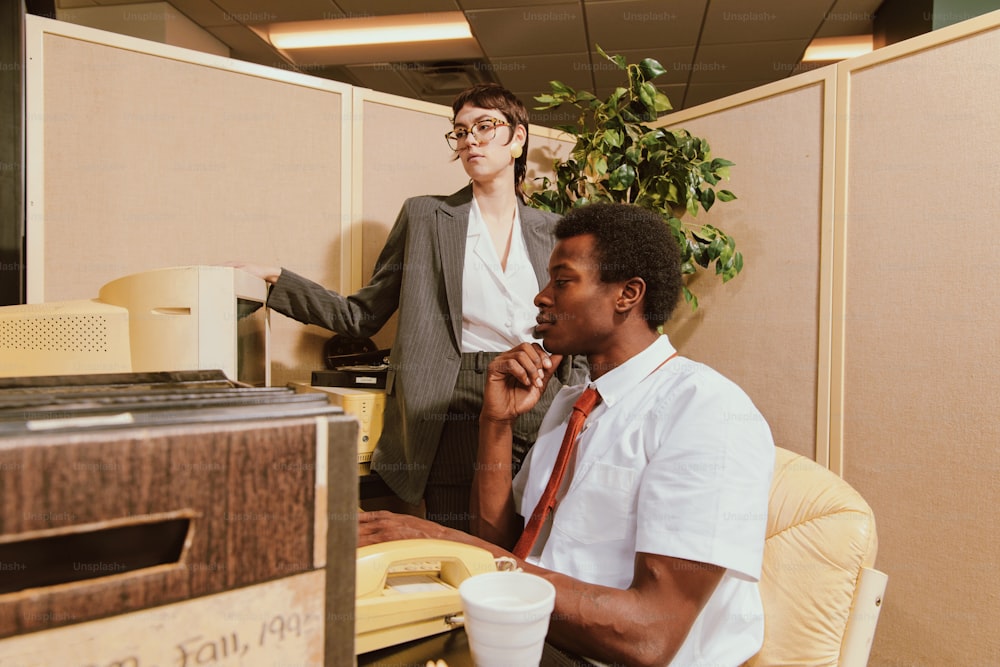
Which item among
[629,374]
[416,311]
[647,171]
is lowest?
[629,374]

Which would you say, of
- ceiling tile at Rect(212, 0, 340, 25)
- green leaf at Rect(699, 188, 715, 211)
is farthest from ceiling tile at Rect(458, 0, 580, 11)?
green leaf at Rect(699, 188, 715, 211)

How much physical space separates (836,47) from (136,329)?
15.4 feet

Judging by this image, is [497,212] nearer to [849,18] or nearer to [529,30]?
[529,30]

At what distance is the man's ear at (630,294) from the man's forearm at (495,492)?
1.12ft

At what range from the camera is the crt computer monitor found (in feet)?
3.39

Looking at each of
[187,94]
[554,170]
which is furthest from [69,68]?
[554,170]

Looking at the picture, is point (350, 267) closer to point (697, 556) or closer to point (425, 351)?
point (425, 351)

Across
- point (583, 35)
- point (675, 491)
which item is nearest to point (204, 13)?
point (583, 35)

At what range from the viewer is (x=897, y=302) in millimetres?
1697

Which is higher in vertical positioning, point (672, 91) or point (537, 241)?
point (672, 91)

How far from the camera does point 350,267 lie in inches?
74.9

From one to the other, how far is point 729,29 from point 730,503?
387cm

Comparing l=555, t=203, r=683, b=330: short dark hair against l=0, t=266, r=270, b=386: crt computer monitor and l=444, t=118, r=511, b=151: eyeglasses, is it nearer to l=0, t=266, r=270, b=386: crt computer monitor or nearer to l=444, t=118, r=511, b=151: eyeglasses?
l=444, t=118, r=511, b=151: eyeglasses

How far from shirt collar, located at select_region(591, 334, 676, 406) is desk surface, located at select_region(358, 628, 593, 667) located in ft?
1.69
